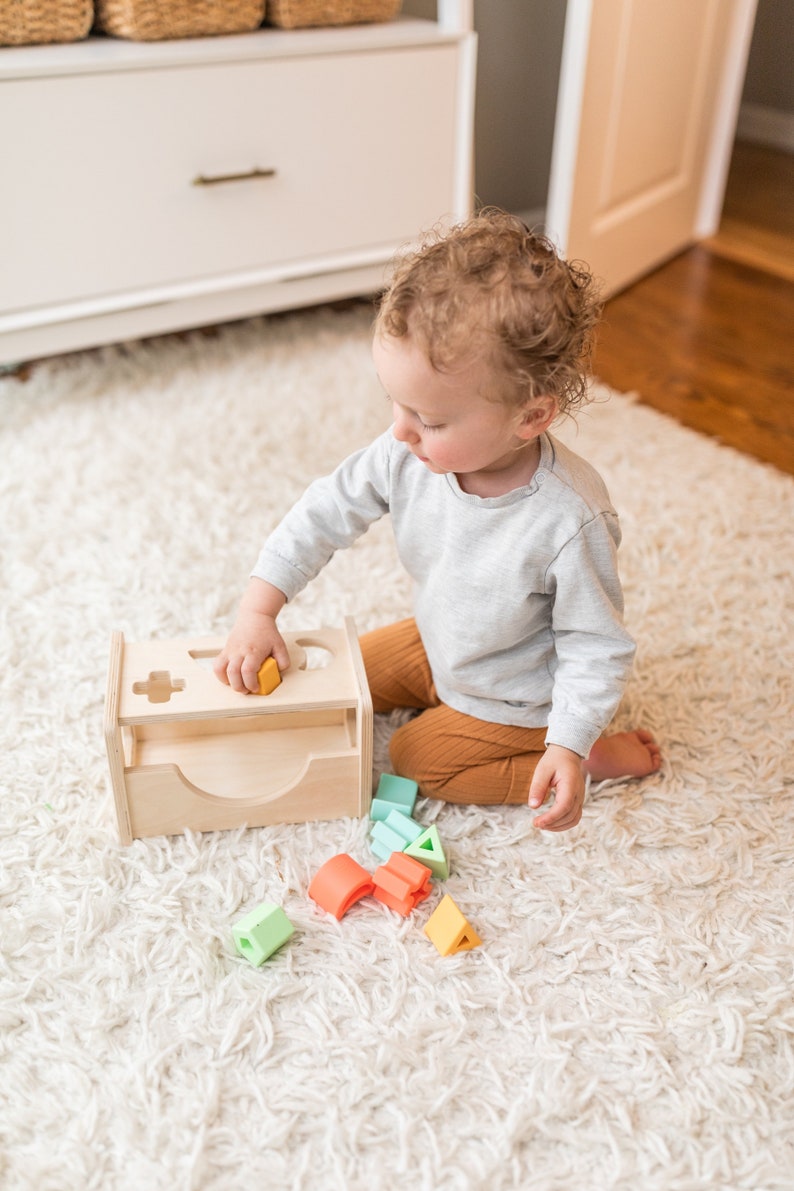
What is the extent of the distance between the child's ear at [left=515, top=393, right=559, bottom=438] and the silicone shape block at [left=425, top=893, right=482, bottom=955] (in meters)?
0.39

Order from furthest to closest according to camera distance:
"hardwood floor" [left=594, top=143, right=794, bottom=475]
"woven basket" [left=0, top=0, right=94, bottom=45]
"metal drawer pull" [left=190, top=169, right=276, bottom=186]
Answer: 1. "hardwood floor" [left=594, top=143, right=794, bottom=475]
2. "metal drawer pull" [left=190, top=169, right=276, bottom=186]
3. "woven basket" [left=0, top=0, right=94, bottom=45]

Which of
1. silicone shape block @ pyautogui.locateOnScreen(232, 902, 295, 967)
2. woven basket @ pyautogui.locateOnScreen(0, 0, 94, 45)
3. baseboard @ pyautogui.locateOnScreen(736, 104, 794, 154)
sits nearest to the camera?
silicone shape block @ pyautogui.locateOnScreen(232, 902, 295, 967)

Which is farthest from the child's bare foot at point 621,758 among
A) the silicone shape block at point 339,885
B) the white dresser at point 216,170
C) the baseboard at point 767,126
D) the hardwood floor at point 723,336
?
the baseboard at point 767,126

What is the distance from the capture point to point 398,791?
0.98m

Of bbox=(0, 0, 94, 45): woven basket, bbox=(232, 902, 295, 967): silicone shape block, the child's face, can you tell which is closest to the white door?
bbox=(0, 0, 94, 45): woven basket

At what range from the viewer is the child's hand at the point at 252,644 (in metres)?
0.88

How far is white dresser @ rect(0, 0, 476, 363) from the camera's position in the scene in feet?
4.79

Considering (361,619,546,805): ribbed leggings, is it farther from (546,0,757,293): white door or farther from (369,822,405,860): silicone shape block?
(546,0,757,293): white door

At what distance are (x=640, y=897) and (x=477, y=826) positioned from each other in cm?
16

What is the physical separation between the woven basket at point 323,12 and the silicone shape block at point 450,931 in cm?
141

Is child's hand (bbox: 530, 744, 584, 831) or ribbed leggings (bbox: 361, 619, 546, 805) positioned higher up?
child's hand (bbox: 530, 744, 584, 831)

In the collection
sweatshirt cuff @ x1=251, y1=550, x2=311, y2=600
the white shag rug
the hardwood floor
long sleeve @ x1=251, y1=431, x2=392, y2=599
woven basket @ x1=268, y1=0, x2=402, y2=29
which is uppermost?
woven basket @ x1=268, y1=0, x2=402, y2=29

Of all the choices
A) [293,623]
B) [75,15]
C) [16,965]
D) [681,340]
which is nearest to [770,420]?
[681,340]

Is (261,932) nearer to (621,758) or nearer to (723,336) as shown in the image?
(621,758)
